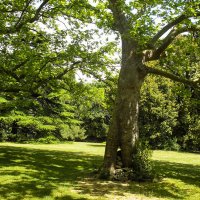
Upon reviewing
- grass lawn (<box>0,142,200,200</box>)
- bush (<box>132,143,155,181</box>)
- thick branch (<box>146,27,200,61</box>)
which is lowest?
grass lawn (<box>0,142,200,200</box>)

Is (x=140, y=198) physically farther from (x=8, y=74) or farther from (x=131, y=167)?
(x=8, y=74)

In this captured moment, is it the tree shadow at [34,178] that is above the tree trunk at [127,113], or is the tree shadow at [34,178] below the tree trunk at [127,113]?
below

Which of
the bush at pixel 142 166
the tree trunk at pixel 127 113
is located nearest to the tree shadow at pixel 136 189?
the bush at pixel 142 166

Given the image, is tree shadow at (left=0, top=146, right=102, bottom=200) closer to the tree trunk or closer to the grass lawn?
the grass lawn

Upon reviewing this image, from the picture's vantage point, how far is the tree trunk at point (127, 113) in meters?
15.7

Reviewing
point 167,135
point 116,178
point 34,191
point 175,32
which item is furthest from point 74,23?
A: point 167,135

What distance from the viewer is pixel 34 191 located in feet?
37.9

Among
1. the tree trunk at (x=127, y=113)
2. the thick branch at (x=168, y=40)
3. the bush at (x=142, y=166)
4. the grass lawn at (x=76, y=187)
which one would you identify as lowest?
the grass lawn at (x=76, y=187)

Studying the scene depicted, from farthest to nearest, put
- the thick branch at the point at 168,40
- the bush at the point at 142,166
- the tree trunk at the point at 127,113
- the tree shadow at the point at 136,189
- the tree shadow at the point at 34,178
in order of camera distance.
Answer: the thick branch at the point at 168,40, the tree trunk at the point at 127,113, the bush at the point at 142,166, the tree shadow at the point at 136,189, the tree shadow at the point at 34,178

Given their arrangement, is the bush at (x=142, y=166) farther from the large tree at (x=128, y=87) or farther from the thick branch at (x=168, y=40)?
the thick branch at (x=168, y=40)

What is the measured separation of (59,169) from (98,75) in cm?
647

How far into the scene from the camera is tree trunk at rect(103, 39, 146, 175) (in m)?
15.7

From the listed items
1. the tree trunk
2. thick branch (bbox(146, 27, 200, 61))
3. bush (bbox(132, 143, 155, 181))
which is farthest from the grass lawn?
thick branch (bbox(146, 27, 200, 61))


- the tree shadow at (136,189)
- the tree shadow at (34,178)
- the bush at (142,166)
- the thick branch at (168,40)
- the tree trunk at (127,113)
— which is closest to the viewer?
the tree shadow at (34,178)
